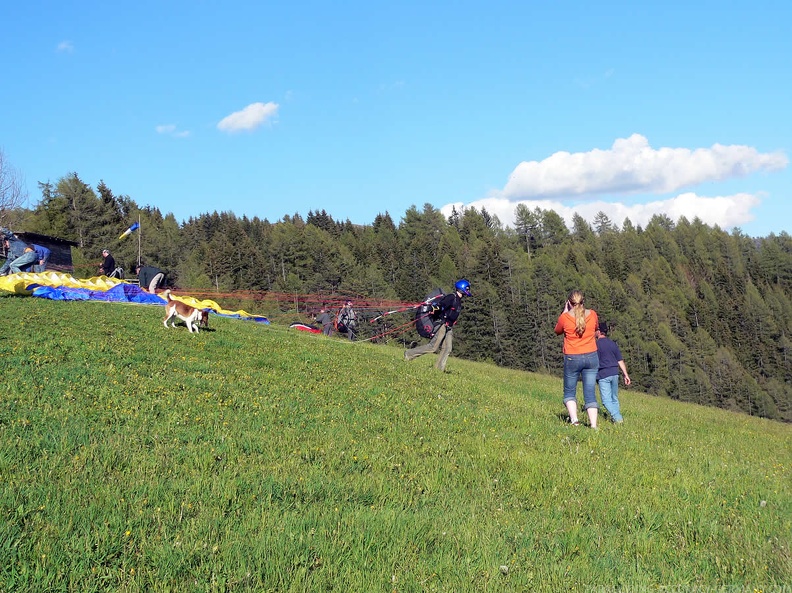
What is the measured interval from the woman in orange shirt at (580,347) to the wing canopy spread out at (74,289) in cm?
1315

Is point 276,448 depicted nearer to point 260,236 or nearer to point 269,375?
point 269,375

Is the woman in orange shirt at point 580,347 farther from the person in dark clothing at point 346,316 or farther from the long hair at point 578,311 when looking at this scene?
the person in dark clothing at point 346,316

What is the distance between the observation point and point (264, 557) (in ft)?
15.7

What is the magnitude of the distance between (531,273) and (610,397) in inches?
4599

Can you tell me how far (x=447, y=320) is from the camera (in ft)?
56.4

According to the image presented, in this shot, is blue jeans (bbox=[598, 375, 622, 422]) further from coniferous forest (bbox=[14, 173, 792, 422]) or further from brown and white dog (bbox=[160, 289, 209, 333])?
coniferous forest (bbox=[14, 173, 792, 422])

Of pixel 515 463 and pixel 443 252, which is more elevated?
pixel 443 252

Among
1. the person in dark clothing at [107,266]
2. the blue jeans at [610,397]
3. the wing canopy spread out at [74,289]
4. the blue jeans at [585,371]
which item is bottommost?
the blue jeans at [610,397]

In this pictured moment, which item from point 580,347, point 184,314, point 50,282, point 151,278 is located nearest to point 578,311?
point 580,347

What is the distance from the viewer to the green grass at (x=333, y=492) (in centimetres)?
476

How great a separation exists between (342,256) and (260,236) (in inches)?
1289

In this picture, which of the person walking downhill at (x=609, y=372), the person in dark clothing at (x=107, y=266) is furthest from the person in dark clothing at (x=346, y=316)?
the person walking downhill at (x=609, y=372)

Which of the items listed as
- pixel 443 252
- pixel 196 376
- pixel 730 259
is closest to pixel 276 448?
pixel 196 376

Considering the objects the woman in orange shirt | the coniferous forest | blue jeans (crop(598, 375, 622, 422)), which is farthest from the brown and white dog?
the coniferous forest
